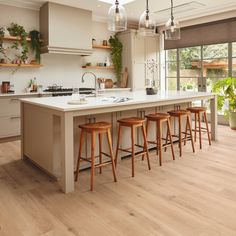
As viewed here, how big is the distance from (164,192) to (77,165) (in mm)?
984

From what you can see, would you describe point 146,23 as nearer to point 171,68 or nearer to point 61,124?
point 61,124

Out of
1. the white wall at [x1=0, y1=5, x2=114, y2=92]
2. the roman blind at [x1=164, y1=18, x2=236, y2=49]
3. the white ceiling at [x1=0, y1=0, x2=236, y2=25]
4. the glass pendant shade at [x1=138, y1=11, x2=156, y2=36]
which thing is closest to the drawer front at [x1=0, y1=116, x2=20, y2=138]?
the white wall at [x1=0, y1=5, x2=114, y2=92]

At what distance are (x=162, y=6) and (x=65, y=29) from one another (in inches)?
81.9

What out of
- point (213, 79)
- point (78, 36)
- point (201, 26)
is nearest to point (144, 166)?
point (78, 36)

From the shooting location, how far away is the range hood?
5246 mm

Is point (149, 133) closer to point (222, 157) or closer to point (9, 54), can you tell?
point (222, 157)

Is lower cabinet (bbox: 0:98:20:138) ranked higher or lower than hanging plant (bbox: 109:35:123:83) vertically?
lower

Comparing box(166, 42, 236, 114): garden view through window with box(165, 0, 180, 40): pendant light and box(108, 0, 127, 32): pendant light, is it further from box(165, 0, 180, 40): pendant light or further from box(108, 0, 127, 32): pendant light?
box(108, 0, 127, 32): pendant light

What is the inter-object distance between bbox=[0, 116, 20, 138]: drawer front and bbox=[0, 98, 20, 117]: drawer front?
0.25 ft

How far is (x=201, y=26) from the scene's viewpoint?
6.31 meters

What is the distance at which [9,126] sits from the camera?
4.80m

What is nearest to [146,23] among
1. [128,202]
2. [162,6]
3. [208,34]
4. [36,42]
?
[162,6]

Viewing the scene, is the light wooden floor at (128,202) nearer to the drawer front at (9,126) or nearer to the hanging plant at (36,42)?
the drawer front at (9,126)

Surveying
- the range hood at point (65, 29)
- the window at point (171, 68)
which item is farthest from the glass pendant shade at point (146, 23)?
the window at point (171, 68)
